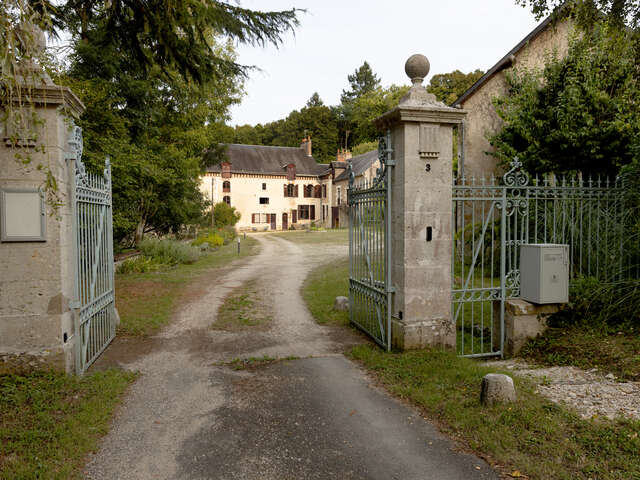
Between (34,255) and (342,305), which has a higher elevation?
(34,255)

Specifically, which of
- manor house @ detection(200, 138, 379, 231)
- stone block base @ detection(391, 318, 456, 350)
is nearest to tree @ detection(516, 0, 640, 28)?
stone block base @ detection(391, 318, 456, 350)

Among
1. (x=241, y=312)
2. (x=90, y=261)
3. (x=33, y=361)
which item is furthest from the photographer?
(x=241, y=312)

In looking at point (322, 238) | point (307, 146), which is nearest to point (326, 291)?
point (322, 238)

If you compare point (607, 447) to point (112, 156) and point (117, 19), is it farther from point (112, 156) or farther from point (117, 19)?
point (112, 156)

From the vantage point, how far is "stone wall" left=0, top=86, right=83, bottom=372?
181 inches

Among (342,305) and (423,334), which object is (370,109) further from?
A: (423,334)

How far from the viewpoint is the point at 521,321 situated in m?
5.82

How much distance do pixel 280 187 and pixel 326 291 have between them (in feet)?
119

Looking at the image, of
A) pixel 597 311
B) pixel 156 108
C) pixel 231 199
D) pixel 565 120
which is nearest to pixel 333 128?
pixel 231 199

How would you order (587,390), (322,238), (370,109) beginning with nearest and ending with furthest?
(587,390)
(322,238)
(370,109)

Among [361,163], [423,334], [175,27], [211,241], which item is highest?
[361,163]

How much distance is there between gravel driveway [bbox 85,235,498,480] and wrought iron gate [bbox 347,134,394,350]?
67 cm

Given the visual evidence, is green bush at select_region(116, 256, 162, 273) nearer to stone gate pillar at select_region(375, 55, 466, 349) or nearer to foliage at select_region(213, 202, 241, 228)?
stone gate pillar at select_region(375, 55, 466, 349)

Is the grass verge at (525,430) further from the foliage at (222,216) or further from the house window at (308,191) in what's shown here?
the house window at (308,191)
